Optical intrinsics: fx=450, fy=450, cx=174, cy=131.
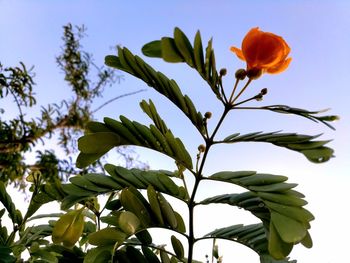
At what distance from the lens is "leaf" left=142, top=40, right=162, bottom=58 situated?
2.23 feet

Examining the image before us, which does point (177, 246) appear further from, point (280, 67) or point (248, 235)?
point (280, 67)

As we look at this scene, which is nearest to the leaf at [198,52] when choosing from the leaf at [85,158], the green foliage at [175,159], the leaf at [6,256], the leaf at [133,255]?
the green foliage at [175,159]

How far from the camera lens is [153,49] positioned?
680mm

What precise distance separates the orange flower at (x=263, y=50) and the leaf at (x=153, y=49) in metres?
0.15

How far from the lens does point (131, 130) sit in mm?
736

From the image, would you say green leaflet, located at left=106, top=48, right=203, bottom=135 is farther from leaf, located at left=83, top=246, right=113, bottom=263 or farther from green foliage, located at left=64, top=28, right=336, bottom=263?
leaf, located at left=83, top=246, right=113, bottom=263

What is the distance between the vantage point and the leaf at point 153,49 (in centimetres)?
68

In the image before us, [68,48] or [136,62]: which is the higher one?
[68,48]

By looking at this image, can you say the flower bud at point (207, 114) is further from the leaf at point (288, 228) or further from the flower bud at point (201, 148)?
the leaf at point (288, 228)

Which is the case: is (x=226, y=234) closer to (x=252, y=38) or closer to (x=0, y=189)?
(x=252, y=38)

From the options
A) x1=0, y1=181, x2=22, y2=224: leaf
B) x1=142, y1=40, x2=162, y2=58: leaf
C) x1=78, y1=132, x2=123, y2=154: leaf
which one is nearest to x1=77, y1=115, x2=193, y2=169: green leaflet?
x1=78, y1=132, x2=123, y2=154: leaf

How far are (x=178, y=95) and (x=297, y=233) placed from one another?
0.29 m

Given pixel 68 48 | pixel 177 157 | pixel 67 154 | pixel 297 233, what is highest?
pixel 68 48

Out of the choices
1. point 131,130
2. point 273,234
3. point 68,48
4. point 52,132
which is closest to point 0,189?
point 131,130
